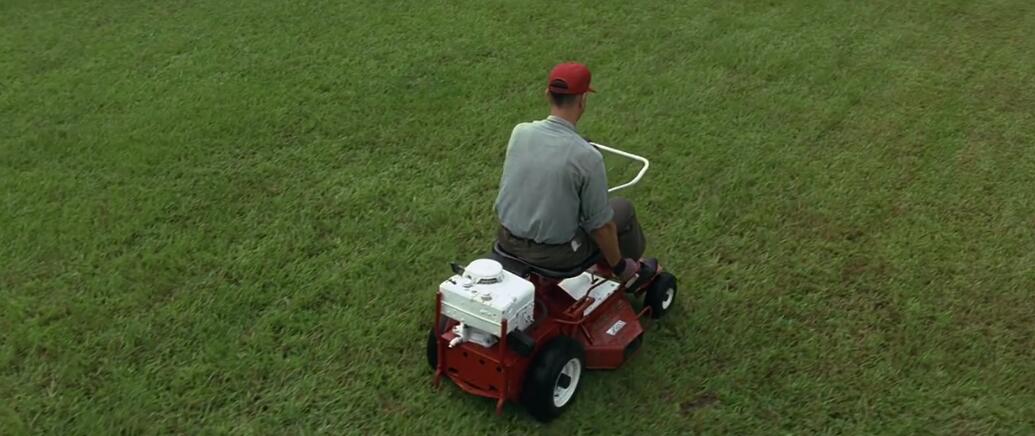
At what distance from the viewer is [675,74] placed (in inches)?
293

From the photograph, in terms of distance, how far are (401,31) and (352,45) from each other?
481mm

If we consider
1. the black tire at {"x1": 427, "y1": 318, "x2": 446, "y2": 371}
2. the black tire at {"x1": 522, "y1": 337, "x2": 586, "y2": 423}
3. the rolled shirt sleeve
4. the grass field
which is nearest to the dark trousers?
the rolled shirt sleeve

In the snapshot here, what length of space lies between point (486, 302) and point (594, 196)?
0.64 metres

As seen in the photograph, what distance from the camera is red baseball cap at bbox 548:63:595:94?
381 centimetres

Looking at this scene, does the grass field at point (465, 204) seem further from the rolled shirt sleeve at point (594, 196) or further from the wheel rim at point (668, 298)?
the rolled shirt sleeve at point (594, 196)

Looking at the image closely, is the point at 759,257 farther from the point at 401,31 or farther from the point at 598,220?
the point at 401,31

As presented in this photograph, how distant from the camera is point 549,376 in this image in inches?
153

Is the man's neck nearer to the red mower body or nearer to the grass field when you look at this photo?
the red mower body

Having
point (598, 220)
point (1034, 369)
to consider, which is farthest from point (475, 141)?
point (1034, 369)

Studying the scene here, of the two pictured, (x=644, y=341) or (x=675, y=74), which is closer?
(x=644, y=341)

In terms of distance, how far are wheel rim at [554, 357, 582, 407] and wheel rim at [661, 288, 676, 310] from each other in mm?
775

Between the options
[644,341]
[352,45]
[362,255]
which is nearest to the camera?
[644,341]

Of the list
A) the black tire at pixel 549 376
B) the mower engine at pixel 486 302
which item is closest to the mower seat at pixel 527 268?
the mower engine at pixel 486 302

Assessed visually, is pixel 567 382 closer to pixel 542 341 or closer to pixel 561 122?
pixel 542 341
